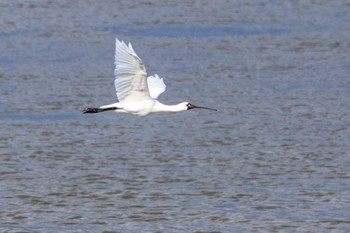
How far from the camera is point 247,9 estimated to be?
24094mm

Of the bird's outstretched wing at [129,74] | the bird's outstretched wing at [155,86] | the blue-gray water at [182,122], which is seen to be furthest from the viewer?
the bird's outstretched wing at [155,86]

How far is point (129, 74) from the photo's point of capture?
13766 mm

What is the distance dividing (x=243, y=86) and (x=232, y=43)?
2757 millimetres

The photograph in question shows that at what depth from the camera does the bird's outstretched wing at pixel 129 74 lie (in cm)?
1321

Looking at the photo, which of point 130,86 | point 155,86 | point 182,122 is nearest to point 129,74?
point 130,86

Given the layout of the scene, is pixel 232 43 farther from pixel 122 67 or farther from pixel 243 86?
pixel 122 67

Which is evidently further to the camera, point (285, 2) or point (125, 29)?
point (285, 2)

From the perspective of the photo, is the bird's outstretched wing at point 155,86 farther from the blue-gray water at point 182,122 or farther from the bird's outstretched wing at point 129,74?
the bird's outstretched wing at point 129,74

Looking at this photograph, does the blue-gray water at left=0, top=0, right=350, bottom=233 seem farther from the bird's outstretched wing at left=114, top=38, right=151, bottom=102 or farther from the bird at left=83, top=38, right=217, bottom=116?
the bird's outstretched wing at left=114, top=38, right=151, bottom=102

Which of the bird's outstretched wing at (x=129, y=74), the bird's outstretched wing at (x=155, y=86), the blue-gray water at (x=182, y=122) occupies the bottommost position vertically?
the blue-gray water at (x=182, y=122)

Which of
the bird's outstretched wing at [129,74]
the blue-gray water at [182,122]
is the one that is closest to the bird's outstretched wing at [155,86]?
the blue-gray water at [182,122]

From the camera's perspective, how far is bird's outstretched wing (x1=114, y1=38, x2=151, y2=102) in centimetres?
1321

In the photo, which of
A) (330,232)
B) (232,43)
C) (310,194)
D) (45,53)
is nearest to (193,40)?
(232,43)

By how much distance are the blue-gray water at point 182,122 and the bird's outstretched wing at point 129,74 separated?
3.41ft
